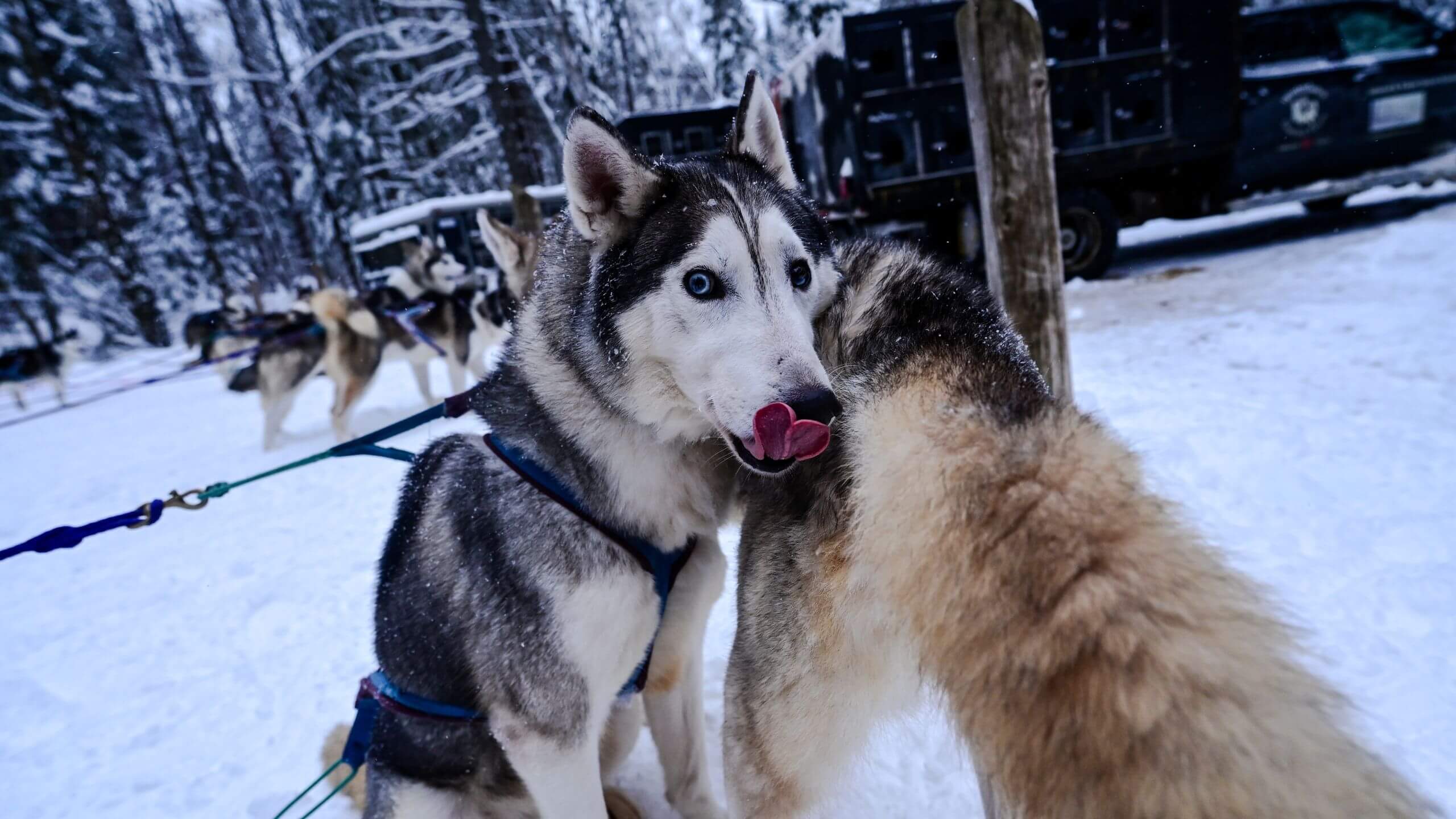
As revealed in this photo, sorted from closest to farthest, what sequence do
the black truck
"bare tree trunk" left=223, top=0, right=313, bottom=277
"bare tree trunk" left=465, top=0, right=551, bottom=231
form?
the black truck < "bare tree trunk" left=465, top=0, right=551, bottom=231 < "bare tree trunk" left=223, top=0, right=313, bottom=277

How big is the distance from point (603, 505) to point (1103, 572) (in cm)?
117

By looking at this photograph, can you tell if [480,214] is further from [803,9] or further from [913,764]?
[803,9]

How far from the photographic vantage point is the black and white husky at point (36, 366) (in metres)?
14.1

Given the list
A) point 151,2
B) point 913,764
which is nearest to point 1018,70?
point 913,764

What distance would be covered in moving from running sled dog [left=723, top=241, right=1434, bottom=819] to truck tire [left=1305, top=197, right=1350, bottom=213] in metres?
13.3

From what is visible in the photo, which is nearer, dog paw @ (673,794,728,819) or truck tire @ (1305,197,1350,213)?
dog paw @ (673,794,728,819)

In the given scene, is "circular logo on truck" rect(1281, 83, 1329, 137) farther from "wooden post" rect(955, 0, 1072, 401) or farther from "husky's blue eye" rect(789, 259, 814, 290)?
"husky's blue eye" rect(789, 259, 814, 290)

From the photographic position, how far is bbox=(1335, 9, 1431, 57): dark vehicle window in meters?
8.38

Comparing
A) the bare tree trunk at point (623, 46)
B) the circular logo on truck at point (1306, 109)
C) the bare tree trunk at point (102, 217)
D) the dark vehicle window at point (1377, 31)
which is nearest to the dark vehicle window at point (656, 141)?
the bare tree trunk at point (623, 46)

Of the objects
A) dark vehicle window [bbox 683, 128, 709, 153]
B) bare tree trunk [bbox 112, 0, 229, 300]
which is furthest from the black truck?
bare tree trunk [bbox 112, 0, 229, 300]

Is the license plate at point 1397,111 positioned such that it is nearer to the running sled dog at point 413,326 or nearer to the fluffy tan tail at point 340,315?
the running sled dog at point 413,326

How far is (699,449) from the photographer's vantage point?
1.72m

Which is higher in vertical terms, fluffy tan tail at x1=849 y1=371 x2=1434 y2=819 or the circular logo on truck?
the circular logo on truck

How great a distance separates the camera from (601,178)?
168 centimetres
